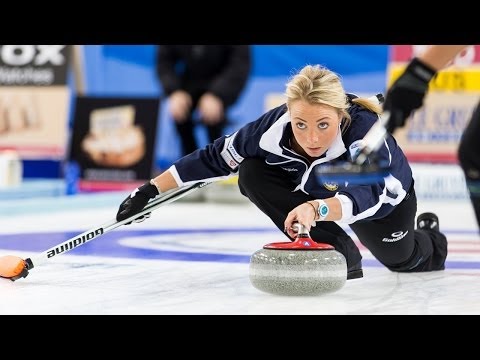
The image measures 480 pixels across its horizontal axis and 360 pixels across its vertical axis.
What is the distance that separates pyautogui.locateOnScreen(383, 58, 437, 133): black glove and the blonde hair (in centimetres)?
17

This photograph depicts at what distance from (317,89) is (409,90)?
0.96 feet

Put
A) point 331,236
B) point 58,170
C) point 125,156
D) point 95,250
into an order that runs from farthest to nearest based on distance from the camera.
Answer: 1. point 58,170
2. point 125,156
3. point 95,250
4. point 331,236

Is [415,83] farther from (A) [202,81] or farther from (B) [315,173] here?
(A) [202,81]

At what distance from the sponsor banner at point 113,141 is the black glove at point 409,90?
527 centimetres

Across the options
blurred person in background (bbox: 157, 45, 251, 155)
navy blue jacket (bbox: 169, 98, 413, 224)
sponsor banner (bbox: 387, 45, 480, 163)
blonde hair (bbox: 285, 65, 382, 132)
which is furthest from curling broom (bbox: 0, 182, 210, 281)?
sponsor banner (bbox: 387, 45, 480, 163)

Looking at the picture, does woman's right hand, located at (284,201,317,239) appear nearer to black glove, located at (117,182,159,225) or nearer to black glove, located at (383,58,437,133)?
black glove, located at (383,58,437,133)

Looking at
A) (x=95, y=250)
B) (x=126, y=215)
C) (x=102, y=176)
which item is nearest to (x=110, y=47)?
(x=102, y=176)

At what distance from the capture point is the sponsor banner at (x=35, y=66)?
368 inches

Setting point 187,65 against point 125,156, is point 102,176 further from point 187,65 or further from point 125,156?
point 187,65

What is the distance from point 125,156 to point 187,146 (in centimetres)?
80

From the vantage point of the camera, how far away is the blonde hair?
9.42 feet

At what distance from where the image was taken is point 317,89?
287cm

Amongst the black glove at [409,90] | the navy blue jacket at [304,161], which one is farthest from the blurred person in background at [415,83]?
the navy blue jacket at [304,161]
